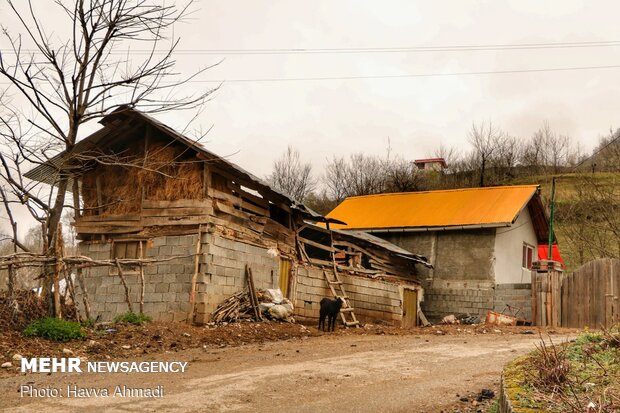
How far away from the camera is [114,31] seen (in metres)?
13.8

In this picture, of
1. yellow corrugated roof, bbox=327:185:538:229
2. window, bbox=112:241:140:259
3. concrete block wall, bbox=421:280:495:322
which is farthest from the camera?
yellow corrugated roof, bbox=327:185:538:229

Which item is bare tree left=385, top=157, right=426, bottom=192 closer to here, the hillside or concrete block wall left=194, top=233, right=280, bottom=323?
the hillside

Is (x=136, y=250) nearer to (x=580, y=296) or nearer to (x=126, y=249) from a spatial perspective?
(x=126, y=249)

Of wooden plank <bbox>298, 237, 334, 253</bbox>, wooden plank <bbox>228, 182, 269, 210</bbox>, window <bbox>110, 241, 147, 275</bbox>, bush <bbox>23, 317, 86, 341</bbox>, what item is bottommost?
bush <bbox>23, 317, 86, 341</bbox>

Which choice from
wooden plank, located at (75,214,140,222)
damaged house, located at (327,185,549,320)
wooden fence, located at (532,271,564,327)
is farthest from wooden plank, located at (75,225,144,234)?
damaged house, located at (327,185,549,320)

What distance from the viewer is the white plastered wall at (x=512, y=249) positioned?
26.3m

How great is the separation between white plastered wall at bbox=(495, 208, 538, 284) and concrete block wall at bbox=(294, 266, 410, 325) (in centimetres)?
471

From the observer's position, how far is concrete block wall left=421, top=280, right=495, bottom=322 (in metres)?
25.6

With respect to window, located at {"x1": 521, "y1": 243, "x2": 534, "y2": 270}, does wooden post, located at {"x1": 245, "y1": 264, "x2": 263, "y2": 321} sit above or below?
below

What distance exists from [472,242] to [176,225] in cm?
1405

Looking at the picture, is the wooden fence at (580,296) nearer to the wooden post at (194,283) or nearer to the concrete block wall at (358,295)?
the concrete block wall at (358,295)

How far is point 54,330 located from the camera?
12180mm

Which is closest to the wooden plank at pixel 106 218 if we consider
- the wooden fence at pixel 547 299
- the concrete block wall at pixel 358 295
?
the concrete block wall at pixel 358 295

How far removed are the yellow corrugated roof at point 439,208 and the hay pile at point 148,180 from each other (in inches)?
515
